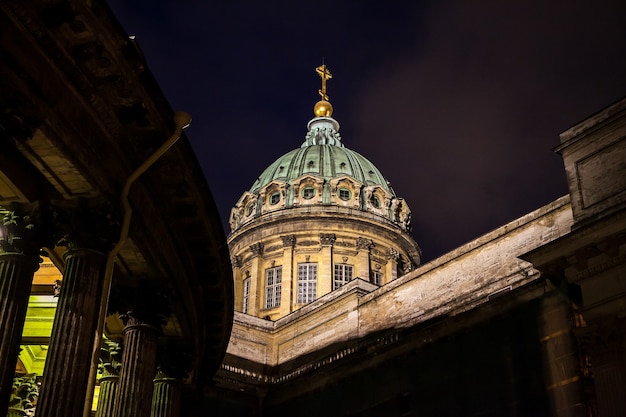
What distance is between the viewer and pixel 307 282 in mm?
44312

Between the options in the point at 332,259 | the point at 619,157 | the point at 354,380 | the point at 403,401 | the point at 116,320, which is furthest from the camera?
the point at 332,259

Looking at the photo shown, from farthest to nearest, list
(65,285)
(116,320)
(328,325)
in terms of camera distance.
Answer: (328,325)
(116,320)
(65,285)

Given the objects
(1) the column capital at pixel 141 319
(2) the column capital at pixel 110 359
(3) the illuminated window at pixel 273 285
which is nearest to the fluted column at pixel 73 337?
(1) the column capital at pixel 141 319

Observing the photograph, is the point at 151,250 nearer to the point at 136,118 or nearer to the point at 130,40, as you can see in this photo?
the point at 136,118

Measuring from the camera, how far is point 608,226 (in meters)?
17.4

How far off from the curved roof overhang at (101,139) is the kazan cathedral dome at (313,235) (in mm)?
29757

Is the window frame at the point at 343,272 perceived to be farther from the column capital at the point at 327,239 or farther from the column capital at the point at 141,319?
the column capital at the point at 141,319

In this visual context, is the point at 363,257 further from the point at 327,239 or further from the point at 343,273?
the point at 327,239

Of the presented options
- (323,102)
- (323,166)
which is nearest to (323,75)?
(323,102)

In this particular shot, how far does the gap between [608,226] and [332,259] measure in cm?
2765

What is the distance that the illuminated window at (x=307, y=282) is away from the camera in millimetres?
43875

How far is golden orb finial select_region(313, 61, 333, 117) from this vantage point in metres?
62.2

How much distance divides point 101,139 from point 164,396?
7046mm

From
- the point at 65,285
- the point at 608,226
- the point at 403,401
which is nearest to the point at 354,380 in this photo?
the point at 403,401
